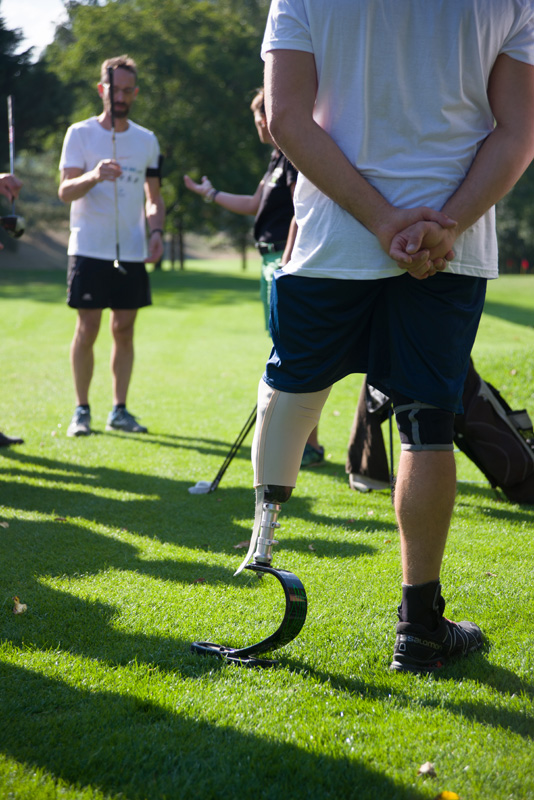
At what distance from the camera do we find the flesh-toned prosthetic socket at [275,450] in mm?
2375

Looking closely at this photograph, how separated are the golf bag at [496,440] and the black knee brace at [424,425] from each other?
184 cm

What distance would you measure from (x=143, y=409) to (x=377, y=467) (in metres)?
3.35

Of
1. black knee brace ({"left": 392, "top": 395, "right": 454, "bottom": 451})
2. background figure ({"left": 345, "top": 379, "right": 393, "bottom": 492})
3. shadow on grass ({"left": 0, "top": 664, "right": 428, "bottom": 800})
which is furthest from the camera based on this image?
background figure ({"left": 345, "top": 379, "right": 393, "bottom": 492})

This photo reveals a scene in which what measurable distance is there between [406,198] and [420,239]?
20 centimetres

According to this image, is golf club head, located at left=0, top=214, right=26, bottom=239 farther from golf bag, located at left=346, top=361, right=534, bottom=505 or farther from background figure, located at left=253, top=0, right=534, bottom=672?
background figure, located at left=253, top=0, right=534, bottom=672

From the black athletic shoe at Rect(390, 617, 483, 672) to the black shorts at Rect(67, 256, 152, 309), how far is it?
4306 millimetres

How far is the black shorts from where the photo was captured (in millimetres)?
6039

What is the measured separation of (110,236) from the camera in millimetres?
6133

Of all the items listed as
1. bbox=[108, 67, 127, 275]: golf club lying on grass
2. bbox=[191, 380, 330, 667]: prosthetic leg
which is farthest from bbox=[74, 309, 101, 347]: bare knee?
bbox=[191, 380, 330, 667]: prosthetic leg

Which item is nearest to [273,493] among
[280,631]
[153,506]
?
[280,631]

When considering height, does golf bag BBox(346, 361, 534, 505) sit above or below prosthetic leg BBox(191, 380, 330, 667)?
below

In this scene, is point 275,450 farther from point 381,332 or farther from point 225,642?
point 225,642

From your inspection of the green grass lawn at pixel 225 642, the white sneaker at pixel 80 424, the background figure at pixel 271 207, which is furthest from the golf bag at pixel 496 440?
the white sneaker at pixel 80 424

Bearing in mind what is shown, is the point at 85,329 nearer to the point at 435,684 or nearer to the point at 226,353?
the point at 435,684
